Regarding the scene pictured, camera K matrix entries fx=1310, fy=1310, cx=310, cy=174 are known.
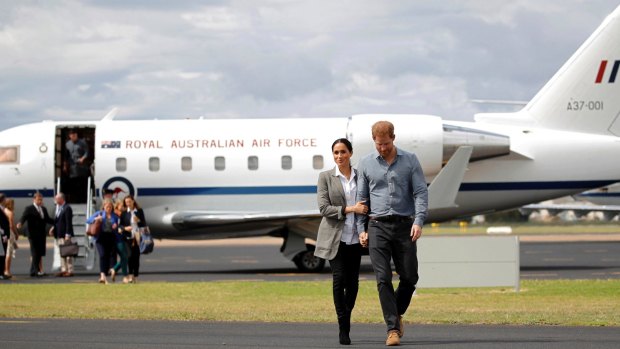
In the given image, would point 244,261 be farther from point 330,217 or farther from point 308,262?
point 330,217

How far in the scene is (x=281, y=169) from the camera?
29.1 meters

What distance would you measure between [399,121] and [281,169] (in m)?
2.87

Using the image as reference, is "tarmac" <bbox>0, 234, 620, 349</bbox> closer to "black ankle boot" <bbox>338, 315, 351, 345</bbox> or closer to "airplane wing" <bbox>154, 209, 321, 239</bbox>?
"black ankle boot" <bbox>338, 315, 351, 345</bbox>

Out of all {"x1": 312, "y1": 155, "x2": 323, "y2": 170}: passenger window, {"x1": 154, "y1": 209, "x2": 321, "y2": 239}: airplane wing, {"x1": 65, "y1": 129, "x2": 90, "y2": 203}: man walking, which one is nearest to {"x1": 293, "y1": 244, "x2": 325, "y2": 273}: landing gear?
{"x1": 154, "y1": 209, "x2": 321, "y2": 239}: airplane wing

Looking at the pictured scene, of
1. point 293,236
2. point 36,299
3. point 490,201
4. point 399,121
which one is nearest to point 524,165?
point 490,201

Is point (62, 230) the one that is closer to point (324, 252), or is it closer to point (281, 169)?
point (281, 169)

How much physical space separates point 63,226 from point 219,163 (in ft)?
13.0

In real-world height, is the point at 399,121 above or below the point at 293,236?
above

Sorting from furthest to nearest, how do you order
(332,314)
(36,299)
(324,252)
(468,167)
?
(468,167) < (36,299) < (332,314) < (324,252)

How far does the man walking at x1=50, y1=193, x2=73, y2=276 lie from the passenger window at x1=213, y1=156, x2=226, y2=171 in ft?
11.8

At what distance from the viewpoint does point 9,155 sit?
29969mm

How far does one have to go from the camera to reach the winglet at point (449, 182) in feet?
88.9

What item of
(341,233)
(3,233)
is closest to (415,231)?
(341,233)

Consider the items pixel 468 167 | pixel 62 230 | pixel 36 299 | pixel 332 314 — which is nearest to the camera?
pixel 332 314
